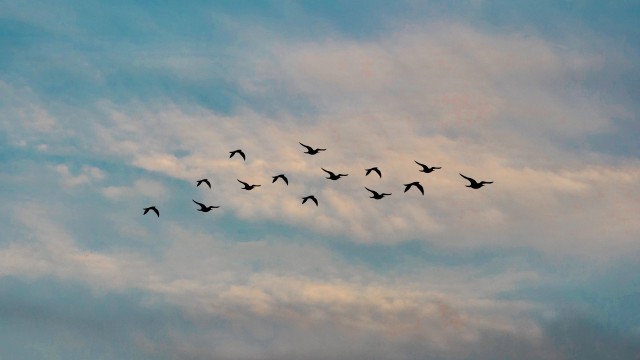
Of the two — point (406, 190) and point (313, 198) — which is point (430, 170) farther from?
point (313, 198)

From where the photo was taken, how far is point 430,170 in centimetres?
16350

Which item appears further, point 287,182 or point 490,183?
point 287,182

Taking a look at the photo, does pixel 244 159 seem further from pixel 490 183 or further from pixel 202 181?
pixel 490 183

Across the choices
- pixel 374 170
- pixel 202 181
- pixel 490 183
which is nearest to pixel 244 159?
pixel 202 181

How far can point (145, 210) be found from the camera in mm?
173625

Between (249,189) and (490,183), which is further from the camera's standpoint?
(249,189)

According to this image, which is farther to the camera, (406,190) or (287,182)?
(287,182)

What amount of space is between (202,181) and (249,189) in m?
10.3

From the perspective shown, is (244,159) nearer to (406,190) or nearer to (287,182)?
(287,182)

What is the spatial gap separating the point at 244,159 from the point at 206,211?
34.8ft

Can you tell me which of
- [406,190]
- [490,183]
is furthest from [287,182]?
[490,183]

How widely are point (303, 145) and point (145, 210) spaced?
1052 inches

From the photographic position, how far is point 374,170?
172000mm

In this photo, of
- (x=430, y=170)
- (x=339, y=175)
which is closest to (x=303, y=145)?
(x=339, y=175)
